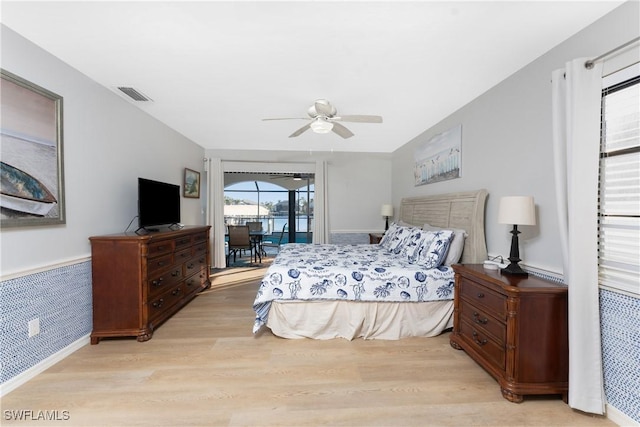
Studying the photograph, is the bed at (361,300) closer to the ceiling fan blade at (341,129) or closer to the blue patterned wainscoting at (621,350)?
the blue patterned wainscoting at (621,350)

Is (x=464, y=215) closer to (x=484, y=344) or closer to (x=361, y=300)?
(x=484, y=344)

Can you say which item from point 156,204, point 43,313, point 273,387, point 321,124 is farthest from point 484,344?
point 156,204

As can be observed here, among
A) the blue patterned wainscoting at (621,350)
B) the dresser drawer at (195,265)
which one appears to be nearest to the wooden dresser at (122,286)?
the dresser drawer at (195,265)

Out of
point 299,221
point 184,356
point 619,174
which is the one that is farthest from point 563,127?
point 299,221

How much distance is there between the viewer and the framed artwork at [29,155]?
5.71 ft

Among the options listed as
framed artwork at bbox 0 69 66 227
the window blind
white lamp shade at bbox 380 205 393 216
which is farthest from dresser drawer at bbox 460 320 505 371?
framed artwork at bbox 0 69 66 227

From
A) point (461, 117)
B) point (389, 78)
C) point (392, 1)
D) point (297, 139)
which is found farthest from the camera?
point (297, 139)

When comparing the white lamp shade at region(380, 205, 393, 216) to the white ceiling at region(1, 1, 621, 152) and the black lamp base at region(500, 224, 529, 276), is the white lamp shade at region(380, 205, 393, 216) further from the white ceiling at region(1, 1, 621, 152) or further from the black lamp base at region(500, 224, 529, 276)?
the black lamp base at region(500, 224, 529, 276)

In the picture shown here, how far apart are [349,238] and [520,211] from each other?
3.86m

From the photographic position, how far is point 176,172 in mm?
4180

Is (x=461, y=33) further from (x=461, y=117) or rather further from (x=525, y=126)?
(x=461, y=117)

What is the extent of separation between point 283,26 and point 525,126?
2143mm

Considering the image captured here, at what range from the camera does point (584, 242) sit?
1.59 meters

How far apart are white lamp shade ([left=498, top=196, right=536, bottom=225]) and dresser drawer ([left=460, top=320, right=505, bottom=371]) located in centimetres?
89
